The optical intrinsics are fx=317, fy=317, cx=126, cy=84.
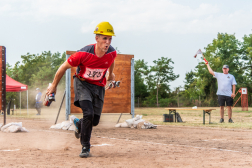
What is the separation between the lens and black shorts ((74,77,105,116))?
5.05m

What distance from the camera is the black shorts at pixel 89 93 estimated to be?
505 cm

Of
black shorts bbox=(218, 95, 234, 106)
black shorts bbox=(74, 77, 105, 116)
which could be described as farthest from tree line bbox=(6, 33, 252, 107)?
black shorts bbox=(74, 77, 105, 116)

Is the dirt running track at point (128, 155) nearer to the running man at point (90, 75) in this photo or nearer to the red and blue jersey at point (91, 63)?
the running man at point (90, 75)

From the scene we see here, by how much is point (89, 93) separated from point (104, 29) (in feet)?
3.47

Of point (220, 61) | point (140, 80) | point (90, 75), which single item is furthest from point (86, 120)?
point (140, 80)

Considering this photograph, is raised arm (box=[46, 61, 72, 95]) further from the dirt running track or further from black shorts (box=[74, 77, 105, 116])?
the dirt running track

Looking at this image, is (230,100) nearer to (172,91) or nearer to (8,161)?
(8,161)

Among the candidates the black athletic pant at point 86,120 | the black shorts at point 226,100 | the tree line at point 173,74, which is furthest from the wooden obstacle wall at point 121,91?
the tree line at point 173,74

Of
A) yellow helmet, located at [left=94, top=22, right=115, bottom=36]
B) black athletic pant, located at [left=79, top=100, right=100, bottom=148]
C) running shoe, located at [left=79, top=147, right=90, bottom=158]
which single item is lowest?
running shoe, located at [left=79, top=147, right=90, bottom=158]

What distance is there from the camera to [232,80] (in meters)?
12.4

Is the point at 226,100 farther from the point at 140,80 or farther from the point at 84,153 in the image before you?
the point at 140,80

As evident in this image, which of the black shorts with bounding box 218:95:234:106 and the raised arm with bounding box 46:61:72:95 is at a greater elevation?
the raised arm with bounding box 46:61:72:95

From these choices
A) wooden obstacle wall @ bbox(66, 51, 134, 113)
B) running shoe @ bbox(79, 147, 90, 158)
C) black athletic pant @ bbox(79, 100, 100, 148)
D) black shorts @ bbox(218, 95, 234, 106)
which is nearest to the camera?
running shoe @ bbox(79, 147, 90, 158)

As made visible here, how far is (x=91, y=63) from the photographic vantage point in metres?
4.95
